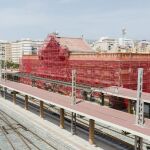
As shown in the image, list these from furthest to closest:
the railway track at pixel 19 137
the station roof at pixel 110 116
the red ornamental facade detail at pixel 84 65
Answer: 1. the red ornamental facade detail at pixel 84 65
2. the railway track at pixel 19 137
3. the station roof at pixel 110 116

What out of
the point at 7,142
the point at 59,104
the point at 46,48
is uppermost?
the point at 46,48

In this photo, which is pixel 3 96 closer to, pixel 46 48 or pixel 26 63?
pixel 46 48

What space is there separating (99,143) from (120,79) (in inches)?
762

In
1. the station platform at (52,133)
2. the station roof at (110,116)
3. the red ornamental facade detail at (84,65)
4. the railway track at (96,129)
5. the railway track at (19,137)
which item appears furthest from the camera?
the red ornamental facade detail at (84,65)

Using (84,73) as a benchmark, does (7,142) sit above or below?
below

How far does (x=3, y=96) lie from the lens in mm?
59812

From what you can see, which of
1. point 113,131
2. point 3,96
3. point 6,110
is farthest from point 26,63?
point 113,131

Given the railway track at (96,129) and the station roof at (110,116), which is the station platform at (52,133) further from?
the station roof at (110,116)

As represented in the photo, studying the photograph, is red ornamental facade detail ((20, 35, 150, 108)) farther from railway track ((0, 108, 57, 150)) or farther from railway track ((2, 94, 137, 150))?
railway track ((0, 108, 57, 150))

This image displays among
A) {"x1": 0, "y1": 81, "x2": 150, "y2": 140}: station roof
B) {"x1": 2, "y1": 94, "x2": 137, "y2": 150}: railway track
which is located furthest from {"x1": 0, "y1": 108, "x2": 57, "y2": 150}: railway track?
{"x1": 2, "y1": 94, "x2": 137, "y2": 150}: railway track

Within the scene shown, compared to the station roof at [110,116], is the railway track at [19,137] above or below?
below

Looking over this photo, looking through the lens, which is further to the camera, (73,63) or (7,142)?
(73,63)

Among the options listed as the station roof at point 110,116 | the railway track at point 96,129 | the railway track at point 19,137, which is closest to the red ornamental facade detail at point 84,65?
the railway track at point 96,129

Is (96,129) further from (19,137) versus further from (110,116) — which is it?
(110,116)
